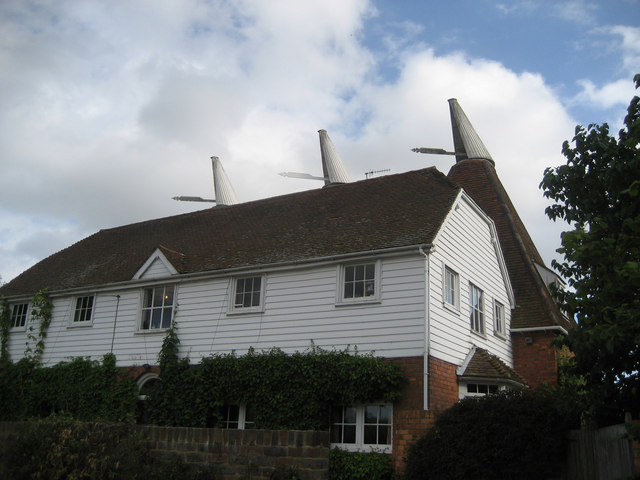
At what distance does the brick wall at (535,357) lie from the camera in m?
20.9

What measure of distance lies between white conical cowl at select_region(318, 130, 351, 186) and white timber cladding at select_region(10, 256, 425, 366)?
1651cm

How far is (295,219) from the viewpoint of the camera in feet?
72.9

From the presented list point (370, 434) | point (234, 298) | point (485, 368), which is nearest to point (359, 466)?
point (370, 434)

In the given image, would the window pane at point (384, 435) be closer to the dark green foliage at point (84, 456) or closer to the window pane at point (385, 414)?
the window pane at point (385, 414)

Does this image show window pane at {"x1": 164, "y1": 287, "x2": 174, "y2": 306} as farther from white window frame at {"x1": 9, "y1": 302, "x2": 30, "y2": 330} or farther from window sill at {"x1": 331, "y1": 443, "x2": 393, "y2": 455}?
window sill at {"x1": 331, "y1": 443, "x2": 393, "y2": 455}

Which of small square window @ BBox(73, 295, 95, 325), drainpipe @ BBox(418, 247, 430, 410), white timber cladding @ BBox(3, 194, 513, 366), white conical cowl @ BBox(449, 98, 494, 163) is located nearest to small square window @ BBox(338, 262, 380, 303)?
white timber cladding @ BBox(3, 194, 513, 366)

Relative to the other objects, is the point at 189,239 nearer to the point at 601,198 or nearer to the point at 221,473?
the point at 221,473

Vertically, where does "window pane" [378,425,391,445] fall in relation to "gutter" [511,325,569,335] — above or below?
below

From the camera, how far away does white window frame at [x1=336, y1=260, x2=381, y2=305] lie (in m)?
17.1

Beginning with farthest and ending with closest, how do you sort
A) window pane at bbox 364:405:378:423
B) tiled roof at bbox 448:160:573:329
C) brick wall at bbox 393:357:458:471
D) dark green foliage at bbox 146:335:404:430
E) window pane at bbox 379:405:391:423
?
tiled roof at bbox 448:160:573:329, window pane at bbox 364:405:378:423, window pane at bbox 379:405:391:423, dark green foliage at bbox 146:335:404:430, brick wall at bbox 393:357:458:471

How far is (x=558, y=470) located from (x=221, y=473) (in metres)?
6.91

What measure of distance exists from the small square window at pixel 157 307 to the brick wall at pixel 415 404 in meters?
8.14

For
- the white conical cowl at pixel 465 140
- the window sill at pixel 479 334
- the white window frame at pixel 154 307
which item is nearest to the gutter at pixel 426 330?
the window sill at pixel 479 334

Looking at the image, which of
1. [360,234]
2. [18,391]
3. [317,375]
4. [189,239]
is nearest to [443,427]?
[317,375]
